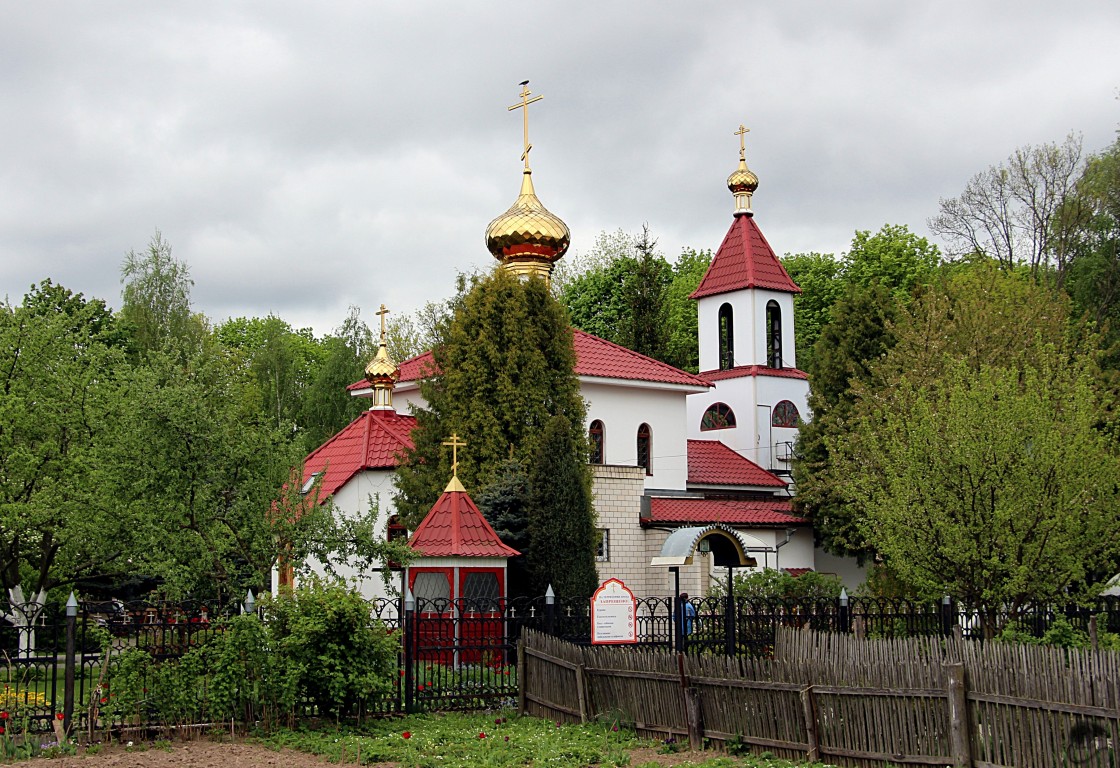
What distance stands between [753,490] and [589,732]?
23.9 meters

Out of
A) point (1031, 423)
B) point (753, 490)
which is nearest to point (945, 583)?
point (1031, 423)

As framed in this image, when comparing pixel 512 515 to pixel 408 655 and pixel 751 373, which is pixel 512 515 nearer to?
pixel 408 655

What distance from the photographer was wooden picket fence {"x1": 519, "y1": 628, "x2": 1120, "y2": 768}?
388 inches

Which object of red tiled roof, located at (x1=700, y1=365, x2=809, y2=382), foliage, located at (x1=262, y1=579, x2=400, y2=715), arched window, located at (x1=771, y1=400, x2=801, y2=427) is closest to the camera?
foliage, located at (x1=262, y1=579, x2=400, y2=715)

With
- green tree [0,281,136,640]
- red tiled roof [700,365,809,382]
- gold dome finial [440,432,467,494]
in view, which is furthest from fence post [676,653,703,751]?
red tiled roof [700,365,809,382]

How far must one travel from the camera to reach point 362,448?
30422 millimetres

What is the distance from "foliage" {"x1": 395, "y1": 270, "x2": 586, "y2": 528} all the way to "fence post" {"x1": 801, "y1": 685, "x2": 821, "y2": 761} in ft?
50.7

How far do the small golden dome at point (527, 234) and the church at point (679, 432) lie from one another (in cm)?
4

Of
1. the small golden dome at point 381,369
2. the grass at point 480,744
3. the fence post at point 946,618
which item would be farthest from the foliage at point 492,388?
the grass at point 480,744

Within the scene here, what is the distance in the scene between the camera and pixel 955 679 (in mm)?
10703

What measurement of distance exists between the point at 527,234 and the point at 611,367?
404cm

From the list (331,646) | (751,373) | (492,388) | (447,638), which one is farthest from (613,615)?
(751,373)

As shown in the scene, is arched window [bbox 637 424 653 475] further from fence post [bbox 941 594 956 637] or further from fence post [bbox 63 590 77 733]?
fence post [bbox 63 590 77 733]

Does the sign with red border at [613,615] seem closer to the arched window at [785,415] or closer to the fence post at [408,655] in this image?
the fence post at [408,655]
